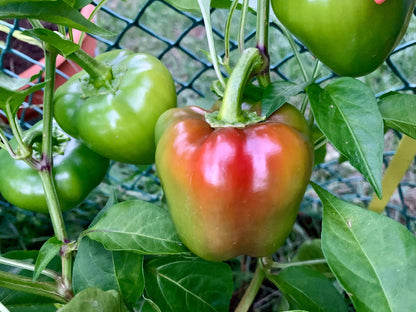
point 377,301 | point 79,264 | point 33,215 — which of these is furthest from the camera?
point 33,215

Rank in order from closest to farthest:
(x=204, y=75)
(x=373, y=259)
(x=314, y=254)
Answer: (x=373, y=259) → (x=314, y=254) → (x=204, y=75)

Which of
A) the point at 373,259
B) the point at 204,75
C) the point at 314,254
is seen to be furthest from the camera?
the point at 204,75

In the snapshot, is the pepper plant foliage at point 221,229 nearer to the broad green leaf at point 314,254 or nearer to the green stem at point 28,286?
the green stem at point 28,286

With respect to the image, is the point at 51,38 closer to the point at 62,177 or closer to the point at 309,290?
the point at 62,177

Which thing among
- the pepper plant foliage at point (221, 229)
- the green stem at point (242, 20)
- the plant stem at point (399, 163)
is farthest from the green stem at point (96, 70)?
the plant stem at point (399, 163)

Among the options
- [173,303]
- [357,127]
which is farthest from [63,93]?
[357,127]

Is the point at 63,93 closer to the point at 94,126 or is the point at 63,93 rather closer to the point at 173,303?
the point at 94,126

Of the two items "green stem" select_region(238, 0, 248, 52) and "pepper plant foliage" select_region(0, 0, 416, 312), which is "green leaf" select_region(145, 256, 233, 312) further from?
"green stem" select_region(238, 0, 248, 52)

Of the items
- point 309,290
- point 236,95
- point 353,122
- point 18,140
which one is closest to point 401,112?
point 353,122

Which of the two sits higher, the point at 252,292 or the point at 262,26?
the point at 262,26
